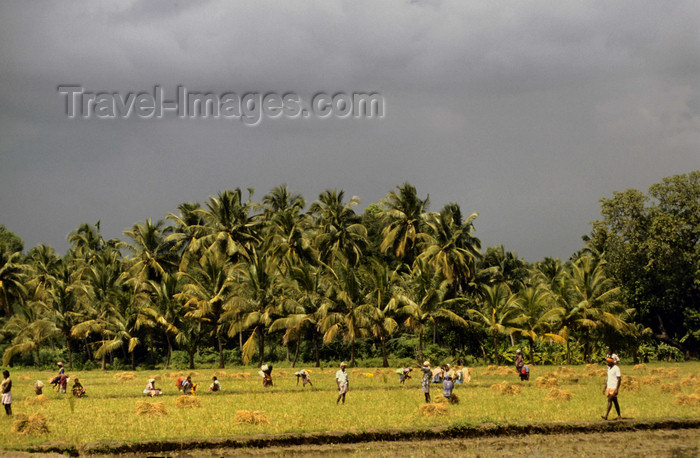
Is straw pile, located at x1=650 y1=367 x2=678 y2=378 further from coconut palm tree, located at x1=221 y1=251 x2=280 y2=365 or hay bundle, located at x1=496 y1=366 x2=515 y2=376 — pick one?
coconut palm tree, located at x1=221 y1=251 x2=280 y2=365

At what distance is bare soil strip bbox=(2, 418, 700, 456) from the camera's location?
561 inches

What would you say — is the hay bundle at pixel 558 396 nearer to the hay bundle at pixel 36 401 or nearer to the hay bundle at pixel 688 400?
the hay bundle at pixel 688 400

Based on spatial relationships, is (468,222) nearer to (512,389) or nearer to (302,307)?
(302,307)

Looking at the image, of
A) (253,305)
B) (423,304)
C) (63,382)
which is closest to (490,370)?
(423,304)

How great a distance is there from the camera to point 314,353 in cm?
4612

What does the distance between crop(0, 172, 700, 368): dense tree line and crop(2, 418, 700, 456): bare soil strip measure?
74.5 feet

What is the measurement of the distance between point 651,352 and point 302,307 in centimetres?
2361

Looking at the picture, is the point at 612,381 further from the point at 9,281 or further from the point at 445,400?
the point at 9,281

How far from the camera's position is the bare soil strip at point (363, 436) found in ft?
46.8

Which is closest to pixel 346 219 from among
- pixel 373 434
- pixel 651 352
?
pixel 651 352

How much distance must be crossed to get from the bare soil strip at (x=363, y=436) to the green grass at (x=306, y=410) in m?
0.37

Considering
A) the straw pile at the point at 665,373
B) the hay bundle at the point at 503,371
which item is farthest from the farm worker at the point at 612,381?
the hay bundle at the point at 503,371

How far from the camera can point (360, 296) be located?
40625 millimetres

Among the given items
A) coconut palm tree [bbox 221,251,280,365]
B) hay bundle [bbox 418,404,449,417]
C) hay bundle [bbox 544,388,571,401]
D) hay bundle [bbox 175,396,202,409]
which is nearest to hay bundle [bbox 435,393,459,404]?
hay bundle [bbox 418,404,449,417]
